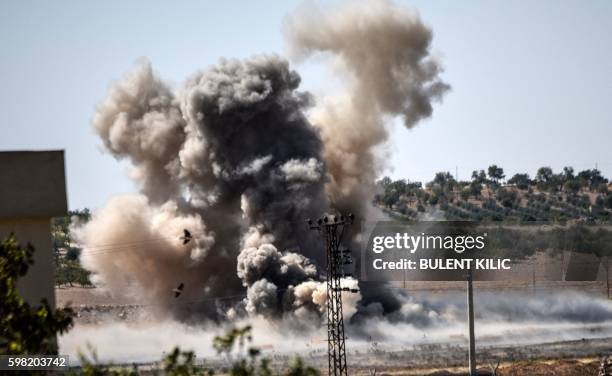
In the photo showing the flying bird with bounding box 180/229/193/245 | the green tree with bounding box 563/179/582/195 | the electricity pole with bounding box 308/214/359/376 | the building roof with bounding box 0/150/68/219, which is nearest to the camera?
the building roof with bounding box 0/150/68/219

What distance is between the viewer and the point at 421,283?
78.4 m

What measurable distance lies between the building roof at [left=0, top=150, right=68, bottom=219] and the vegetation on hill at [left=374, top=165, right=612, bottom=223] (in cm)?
9211

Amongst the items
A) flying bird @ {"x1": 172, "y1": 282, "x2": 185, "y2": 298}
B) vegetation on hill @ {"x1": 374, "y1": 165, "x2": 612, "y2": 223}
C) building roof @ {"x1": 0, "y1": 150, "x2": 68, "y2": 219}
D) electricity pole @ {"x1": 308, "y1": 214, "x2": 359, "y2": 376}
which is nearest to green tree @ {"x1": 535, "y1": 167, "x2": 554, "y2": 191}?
vegetation on hill @ {"x1": 374, "y1": 165, "x2": 612, "y2": 223}

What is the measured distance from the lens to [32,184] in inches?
622

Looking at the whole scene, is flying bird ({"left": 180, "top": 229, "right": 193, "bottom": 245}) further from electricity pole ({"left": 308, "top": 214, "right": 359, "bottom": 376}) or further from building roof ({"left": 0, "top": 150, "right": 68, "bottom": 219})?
building roof ({"left": 0, "top": 150, "right": 68, "bottom": 219})

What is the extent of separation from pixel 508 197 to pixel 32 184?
403ft

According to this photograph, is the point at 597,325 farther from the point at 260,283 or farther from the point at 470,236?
the point at 260,283

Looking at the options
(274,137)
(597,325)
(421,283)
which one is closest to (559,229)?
(421,283)

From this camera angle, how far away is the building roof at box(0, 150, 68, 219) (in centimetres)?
1562

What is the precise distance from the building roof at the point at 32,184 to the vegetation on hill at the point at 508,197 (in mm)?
92105

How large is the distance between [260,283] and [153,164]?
46.2ft

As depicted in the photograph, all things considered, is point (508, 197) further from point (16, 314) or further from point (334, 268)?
point (16, 314)

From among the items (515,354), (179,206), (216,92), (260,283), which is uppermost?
(216,92)

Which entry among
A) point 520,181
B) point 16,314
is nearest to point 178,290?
point 16,314
